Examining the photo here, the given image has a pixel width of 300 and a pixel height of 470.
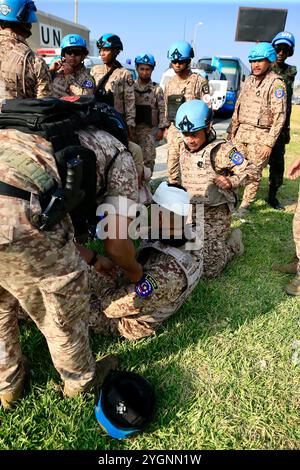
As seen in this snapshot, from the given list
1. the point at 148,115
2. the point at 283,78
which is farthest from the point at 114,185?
the point at 283,78

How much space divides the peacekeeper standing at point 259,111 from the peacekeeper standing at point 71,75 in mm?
2081

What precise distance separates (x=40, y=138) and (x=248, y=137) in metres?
3.94

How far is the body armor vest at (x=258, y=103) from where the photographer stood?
4.55 m

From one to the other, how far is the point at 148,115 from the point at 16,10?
2819mm

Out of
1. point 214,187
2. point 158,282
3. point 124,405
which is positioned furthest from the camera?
point 214,187

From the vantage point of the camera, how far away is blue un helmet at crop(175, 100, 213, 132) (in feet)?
9.82

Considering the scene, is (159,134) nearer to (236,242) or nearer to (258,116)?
(258,116)

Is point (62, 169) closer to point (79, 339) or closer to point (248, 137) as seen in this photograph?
point (79, 339)

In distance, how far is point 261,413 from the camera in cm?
199

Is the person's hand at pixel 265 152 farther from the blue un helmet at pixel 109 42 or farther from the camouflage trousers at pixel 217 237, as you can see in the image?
the blue un helmet at pixel 109 42

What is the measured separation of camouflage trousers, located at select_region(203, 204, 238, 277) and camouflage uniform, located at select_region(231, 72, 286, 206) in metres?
1.55

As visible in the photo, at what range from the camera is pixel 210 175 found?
3.39 meters

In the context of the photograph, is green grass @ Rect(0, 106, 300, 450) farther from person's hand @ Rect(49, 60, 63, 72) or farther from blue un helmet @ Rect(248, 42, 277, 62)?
person's hand @ Rect(49, 60, 63, 72)

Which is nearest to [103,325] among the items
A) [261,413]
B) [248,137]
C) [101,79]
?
[261,413]
